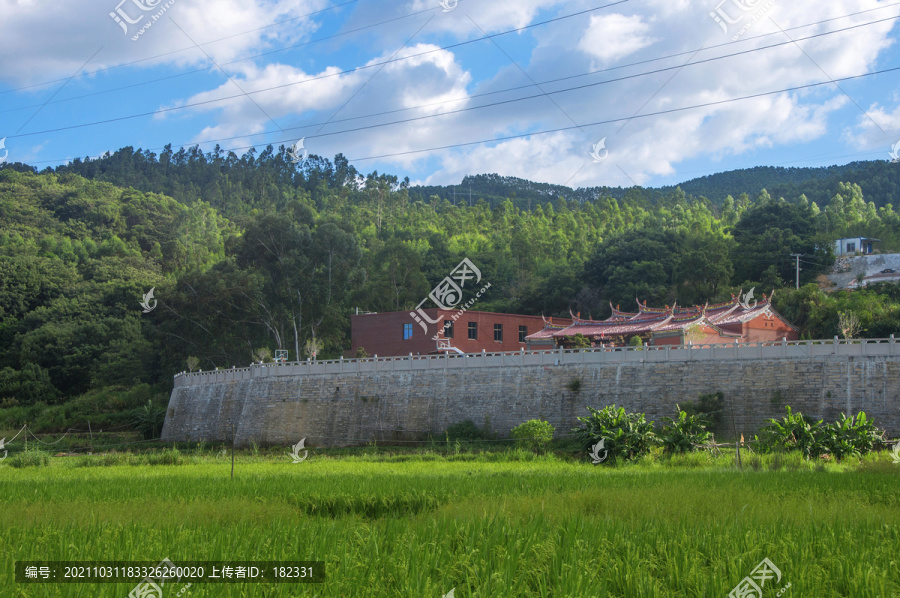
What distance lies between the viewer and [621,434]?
23219 mm

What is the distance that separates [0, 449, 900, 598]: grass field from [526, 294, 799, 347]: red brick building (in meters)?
24.3

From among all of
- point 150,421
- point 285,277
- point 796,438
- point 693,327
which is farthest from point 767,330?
point 150,421

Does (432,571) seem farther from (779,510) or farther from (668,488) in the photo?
(668,488)

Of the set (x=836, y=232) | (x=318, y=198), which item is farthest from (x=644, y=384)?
(x=318, y=198)

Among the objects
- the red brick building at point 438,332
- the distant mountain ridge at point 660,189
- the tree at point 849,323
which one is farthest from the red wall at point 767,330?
the distant mountain ridge at point 660,189

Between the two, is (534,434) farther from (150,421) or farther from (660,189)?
(660,189)

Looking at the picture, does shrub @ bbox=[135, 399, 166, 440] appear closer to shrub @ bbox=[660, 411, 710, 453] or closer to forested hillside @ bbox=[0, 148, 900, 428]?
forested hillside @ bbox=[0, 148, 900, 428]

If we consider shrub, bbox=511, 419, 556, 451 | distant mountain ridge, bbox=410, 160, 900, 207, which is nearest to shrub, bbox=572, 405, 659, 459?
shrub, bbox=511, 419, 556, 451

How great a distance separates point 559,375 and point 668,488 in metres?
19.9

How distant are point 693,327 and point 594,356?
8180mm

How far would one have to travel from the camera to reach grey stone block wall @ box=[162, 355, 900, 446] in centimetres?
2836

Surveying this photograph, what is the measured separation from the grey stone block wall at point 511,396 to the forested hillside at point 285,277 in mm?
A: 9654

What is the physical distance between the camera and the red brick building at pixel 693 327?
127 feet

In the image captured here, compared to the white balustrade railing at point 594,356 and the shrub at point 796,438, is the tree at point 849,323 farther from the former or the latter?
the shrub at point 796,438
